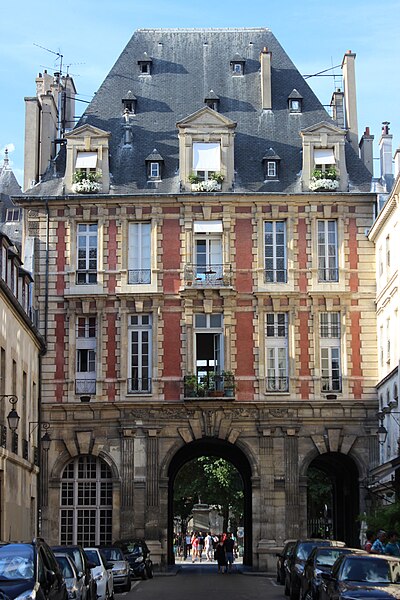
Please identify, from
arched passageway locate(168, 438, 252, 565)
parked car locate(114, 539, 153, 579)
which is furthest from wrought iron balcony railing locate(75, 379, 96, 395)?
parked car locate(114, 539, 153, 579)

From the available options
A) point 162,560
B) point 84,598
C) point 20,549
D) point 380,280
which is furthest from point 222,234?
point 20,549

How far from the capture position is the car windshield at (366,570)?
21422mm

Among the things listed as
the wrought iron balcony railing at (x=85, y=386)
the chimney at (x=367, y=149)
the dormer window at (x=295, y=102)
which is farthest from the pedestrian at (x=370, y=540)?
the dormer window at (x=295, y=102)

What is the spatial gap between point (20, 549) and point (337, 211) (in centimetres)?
3042

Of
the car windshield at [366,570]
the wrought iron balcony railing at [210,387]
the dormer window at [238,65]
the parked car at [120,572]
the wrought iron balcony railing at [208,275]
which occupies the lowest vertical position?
the parked car at [120,572]

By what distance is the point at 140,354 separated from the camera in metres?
46.2

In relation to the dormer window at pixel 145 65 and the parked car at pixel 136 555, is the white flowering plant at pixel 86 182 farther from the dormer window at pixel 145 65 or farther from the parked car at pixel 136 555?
the parked car at pixel 136 555

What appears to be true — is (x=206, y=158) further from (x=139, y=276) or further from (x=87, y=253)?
(x=87, y=253)

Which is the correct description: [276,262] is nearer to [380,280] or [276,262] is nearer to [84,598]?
[380,280]

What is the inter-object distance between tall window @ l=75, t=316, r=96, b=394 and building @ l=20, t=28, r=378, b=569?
0.16ft

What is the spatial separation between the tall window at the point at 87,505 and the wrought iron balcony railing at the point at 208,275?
762cm

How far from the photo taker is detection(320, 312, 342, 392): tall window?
151 ft

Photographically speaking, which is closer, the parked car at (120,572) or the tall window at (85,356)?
the parked car at (120,572)

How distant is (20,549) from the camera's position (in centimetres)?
1817
